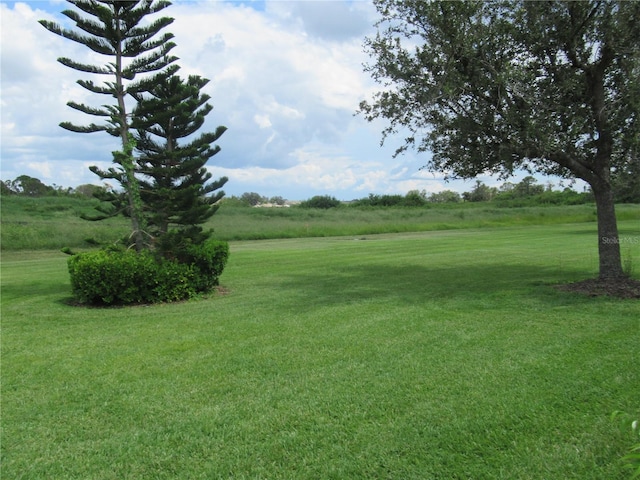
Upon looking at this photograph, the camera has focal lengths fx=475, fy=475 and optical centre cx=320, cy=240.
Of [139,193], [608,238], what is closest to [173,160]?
[139,193]

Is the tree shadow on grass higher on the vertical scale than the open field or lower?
lower

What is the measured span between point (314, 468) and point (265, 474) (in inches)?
12.0

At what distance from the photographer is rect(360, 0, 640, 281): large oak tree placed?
777cm

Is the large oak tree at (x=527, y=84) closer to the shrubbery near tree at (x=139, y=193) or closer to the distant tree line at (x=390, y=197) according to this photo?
the shrubbery near tree at (x=139, y=193)

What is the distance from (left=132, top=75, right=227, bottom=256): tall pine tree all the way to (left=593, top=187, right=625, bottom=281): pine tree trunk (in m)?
7.96

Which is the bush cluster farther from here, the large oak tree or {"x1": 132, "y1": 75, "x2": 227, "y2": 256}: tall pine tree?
the large oak tree

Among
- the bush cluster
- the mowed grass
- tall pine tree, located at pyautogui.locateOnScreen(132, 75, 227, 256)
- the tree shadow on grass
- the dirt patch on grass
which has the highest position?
tall pine tree, located at pyautogui.locateOnScreen(132, 75, 227, 256)

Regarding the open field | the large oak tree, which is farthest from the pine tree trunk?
the open field

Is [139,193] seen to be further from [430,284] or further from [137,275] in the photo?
[430,284]

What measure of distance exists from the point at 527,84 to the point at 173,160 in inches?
301

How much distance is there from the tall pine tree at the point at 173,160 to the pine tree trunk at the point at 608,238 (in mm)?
7961

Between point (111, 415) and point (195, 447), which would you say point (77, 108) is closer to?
point (111, 415)

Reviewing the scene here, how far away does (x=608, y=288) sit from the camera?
8094 mm

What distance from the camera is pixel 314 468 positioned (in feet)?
9.77
